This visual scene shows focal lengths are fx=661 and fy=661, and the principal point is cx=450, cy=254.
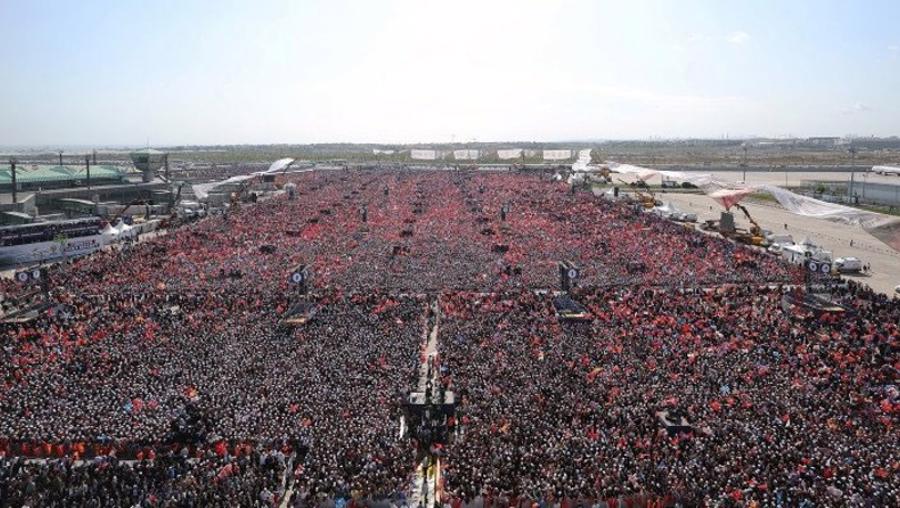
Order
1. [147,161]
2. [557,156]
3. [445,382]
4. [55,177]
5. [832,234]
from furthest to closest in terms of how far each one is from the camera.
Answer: [557,156]
[147,161]
[55,177]
[832,234]
[445,382]

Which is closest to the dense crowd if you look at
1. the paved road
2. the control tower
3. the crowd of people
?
the crowd of people

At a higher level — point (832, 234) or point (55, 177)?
point (55, 177)

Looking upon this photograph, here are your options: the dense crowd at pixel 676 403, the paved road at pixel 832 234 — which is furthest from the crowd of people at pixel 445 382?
the paved road at pixel 832 234

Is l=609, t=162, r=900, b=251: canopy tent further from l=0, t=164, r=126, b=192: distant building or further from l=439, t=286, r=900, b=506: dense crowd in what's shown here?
l=0, t=164, r=126, b=192: distant building

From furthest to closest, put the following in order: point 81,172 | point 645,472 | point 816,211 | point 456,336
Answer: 1. point 81,172
2. point 816,211
3. point 456,336
4. point 645,472

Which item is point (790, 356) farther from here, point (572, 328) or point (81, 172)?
point (81, 172)

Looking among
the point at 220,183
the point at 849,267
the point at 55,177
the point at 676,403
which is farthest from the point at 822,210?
the point at 55,177

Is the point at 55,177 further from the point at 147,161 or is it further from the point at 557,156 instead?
the point at 557,156

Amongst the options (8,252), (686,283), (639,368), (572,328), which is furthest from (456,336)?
(8,252)
